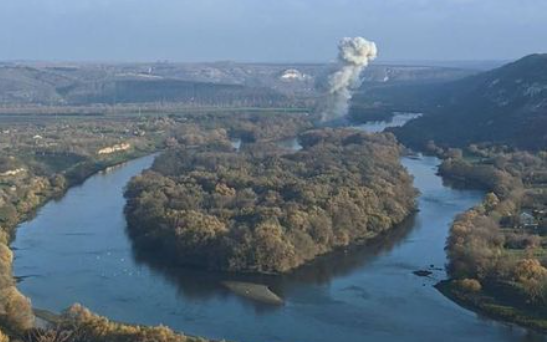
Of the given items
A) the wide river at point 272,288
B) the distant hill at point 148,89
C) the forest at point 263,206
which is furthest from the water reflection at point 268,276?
the distant hill at point 148,89

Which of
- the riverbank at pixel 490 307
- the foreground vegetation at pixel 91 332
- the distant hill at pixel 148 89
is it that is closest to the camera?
the foreground vegetation at pixel 91 332

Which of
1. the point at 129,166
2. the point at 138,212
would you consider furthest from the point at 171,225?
the point at 129,166

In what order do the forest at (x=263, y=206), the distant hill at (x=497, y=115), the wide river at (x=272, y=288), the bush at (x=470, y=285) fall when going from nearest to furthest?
1. the wide river at (x=272, y=288)
2. the bush at (x=470, y=285)
3. the forest at (x=263, y=206)
4. the distant hill at (x=497, y=115)

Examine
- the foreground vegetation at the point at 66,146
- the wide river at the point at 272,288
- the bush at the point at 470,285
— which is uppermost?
the foreground vegetation at the point at 66,146

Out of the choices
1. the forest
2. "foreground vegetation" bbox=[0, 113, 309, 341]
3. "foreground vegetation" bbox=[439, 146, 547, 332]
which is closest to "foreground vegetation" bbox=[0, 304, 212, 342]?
"foreground vegetation" bbox=[0, 113, 309, 341]

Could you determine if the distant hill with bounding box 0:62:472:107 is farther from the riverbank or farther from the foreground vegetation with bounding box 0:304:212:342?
the foreground vegetation with bounding box 0:304:212:342

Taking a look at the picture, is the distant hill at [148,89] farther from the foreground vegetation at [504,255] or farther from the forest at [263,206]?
the foreground vegetation at [504,255]

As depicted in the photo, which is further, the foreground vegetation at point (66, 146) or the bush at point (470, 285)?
the foreground vegetation at point (66, 146)
